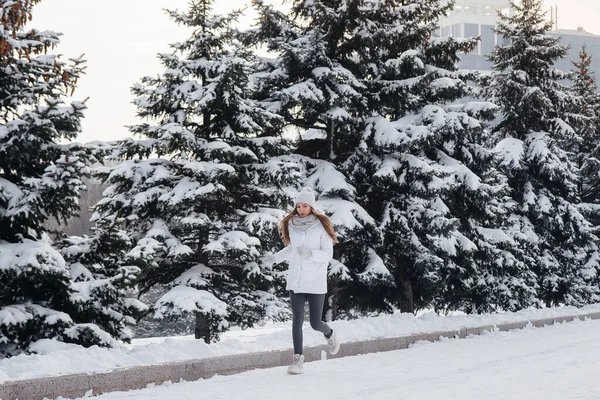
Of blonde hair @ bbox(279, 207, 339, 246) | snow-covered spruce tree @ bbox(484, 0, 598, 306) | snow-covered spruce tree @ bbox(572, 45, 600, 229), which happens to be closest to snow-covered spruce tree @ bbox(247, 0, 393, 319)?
blonde hair @ bbox(279, 207, 339, 246)

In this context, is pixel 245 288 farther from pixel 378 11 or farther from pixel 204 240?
pixel 378 11

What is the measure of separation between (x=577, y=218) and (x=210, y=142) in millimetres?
15530

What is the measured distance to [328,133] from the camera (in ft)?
63.8

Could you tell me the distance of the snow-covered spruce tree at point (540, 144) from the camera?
1013 inches

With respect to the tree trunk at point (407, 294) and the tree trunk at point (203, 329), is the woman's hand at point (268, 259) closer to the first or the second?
the tree trunk at point (203, 329)

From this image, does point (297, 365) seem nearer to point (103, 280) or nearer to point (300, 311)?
point (300, 311)

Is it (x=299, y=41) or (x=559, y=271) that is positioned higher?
(x=299, y=41)

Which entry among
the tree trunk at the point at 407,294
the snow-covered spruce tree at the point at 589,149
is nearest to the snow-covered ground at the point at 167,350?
the tree trunk at the point at 407,294

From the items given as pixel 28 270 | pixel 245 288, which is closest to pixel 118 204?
pixel 245 288

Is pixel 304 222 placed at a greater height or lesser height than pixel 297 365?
greater

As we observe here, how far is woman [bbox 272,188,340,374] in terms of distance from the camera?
8578 mm

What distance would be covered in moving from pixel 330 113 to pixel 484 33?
133m

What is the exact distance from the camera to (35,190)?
11211 mm

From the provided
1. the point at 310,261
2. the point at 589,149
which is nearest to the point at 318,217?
the point at 310,261
